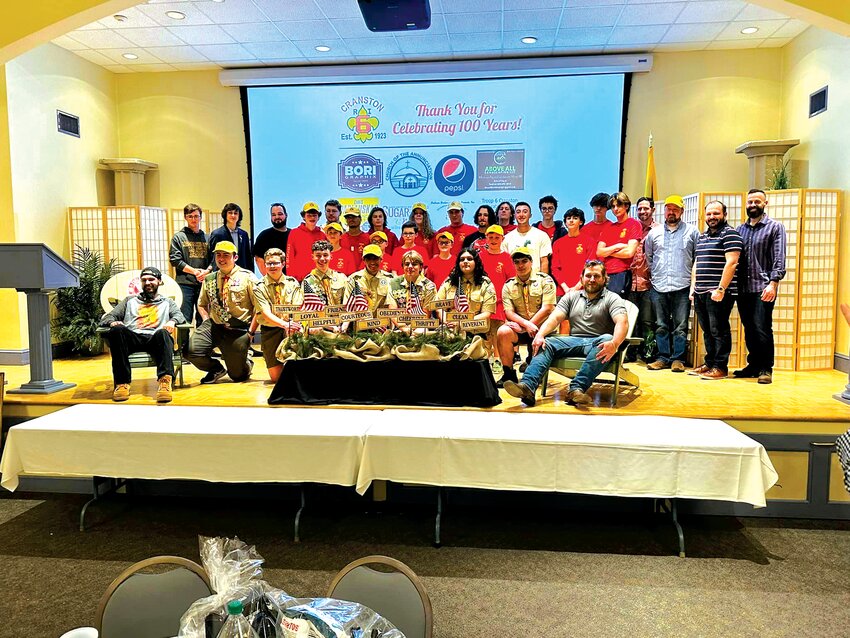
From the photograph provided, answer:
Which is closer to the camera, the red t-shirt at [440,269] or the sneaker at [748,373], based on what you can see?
the sneaker at [748,373]

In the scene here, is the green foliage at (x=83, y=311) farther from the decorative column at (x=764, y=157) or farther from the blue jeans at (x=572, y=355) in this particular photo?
the decorative column at (x=764, y=157)

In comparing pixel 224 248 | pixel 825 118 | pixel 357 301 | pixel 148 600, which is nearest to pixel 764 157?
pixel 825 118

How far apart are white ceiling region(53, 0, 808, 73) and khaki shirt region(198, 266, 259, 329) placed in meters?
2.77

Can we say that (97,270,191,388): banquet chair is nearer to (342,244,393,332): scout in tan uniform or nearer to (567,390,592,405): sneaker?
(342,244,393,332): scout in tan uniform

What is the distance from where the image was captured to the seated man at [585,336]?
14.5 feet

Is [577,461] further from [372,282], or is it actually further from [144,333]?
[144,333]

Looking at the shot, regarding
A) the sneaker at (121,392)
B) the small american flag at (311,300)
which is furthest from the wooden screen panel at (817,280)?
the sneaker at (121,392)

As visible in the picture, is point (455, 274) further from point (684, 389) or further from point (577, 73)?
point (577, 73)

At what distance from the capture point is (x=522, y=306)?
17.3 ft

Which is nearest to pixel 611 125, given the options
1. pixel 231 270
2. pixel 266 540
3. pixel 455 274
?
pixel 455 274

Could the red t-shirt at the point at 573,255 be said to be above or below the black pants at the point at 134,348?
above

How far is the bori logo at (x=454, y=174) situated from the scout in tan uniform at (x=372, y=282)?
323 cm

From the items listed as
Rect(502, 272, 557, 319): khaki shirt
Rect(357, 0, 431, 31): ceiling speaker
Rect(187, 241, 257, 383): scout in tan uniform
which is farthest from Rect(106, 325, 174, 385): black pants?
Rect(357, 0, 431, 31): ceiling speaker

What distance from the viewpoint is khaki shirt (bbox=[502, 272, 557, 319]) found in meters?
5.21
